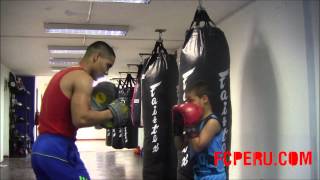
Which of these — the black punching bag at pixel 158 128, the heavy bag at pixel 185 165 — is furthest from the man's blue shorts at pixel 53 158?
the black punching bag at pixel 158 128

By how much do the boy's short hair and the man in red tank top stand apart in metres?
0.63

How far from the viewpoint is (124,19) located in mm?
5234

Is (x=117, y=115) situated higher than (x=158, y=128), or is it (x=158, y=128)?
(x=117, y=115)

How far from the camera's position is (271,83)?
3840 mm

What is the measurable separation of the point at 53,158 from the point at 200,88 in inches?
44.2

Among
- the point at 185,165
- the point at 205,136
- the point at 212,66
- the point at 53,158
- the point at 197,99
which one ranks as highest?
the point at 212,66

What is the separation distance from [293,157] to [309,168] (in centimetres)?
24

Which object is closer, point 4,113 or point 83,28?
point 83,28

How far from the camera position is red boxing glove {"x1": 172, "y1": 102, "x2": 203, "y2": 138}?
2.49 metres

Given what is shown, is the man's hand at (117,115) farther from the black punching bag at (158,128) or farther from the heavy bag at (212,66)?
the black punching bag at (158,128)

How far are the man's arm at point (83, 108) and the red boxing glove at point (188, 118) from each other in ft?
1.57

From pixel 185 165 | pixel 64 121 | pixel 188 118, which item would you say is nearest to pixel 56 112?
pixel 64 121

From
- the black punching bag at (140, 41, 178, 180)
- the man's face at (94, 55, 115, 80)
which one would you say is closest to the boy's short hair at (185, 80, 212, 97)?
the man's face at (94, 55, 115, 80)

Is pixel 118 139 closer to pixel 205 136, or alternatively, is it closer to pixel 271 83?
pixel 271 83
